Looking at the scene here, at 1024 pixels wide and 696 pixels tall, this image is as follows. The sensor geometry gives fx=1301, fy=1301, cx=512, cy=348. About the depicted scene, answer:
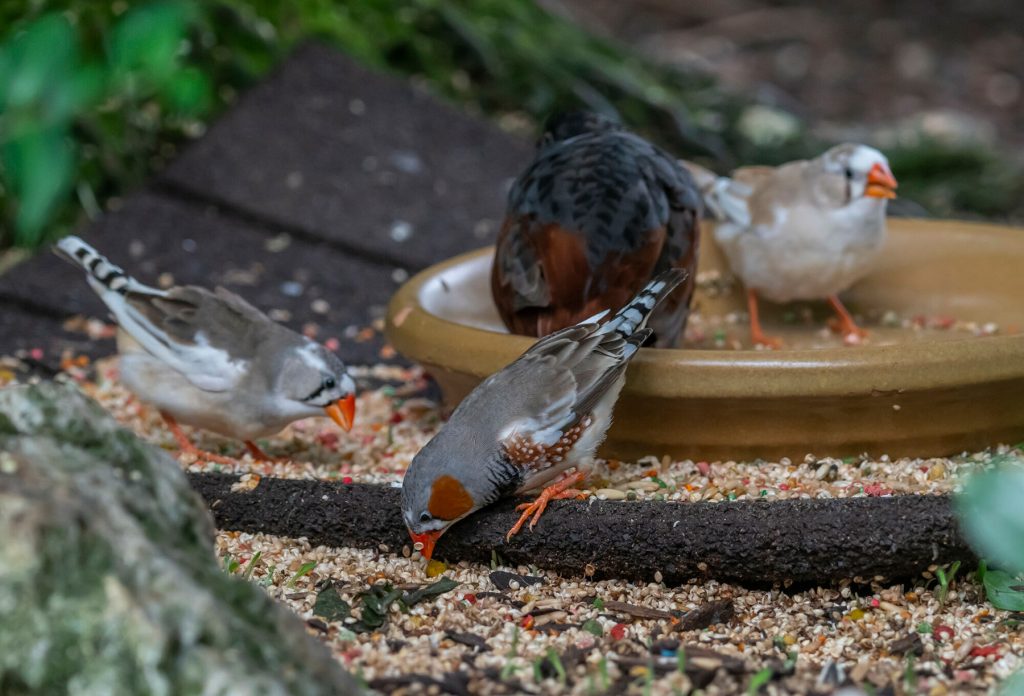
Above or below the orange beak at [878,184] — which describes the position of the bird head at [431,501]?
below

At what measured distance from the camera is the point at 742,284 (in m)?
4.36

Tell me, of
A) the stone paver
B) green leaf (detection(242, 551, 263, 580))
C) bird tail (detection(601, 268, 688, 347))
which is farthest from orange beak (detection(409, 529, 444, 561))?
the stone paver

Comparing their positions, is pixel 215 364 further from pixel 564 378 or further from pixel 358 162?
pixel 358 162

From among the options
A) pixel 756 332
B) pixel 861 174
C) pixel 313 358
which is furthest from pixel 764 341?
pixel 313 358

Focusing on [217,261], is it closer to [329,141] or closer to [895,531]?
[329,141]

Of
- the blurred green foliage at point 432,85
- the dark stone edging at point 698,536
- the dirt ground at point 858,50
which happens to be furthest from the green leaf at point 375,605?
the dirt ground at point 858,50

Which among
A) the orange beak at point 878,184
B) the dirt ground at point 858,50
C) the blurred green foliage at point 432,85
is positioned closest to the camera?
the orange beak at point 878,184

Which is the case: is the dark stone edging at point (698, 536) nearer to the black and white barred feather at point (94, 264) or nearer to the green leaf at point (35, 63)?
the black and white barred feather at point (94, 264)

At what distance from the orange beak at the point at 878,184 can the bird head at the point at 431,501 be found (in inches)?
70.0

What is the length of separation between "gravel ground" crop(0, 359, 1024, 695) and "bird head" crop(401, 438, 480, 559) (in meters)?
0.10

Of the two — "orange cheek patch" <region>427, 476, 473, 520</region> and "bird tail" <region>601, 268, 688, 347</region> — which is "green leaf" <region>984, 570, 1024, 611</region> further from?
"orange cheek patch" <region>427, 476, 473, 520</region>

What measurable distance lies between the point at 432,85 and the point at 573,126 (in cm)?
303

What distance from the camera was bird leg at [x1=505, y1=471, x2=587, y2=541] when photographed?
2781mm

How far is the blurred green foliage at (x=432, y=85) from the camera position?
5707mm
